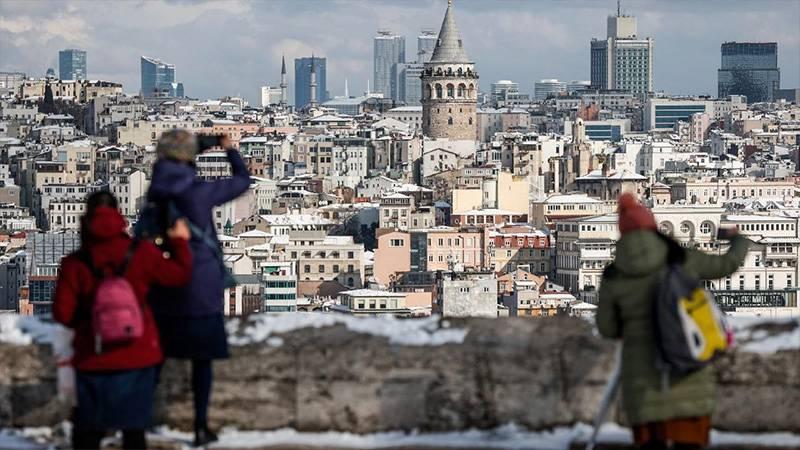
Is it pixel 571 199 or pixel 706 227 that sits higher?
pixel 571 199

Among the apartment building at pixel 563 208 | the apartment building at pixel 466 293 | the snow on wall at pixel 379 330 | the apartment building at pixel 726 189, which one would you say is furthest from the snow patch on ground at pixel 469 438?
the apartment building at pixel 726 189

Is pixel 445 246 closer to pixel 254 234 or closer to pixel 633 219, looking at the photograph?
pixel 254 234

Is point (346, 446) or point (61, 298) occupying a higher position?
point (61, 298)

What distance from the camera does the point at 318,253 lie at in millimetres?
68000

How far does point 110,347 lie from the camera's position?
22.8 feet

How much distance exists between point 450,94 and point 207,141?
102 m

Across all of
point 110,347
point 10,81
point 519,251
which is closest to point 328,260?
point 519,251

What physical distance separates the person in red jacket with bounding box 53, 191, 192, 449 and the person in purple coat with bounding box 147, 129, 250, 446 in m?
0.19

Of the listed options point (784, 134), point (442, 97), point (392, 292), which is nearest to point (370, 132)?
point (442, 97)

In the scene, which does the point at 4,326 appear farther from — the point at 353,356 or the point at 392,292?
the point at 392,292

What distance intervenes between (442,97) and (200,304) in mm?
101856

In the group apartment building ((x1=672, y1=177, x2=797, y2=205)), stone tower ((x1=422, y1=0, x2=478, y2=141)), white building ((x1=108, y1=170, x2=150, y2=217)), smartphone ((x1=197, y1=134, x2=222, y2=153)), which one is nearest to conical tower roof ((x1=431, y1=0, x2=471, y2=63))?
stone tower ((x1=422, y1=0, x2=478, y2=141))

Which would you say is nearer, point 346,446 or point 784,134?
point 346,446

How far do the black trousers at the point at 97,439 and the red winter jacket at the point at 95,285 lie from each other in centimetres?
20
